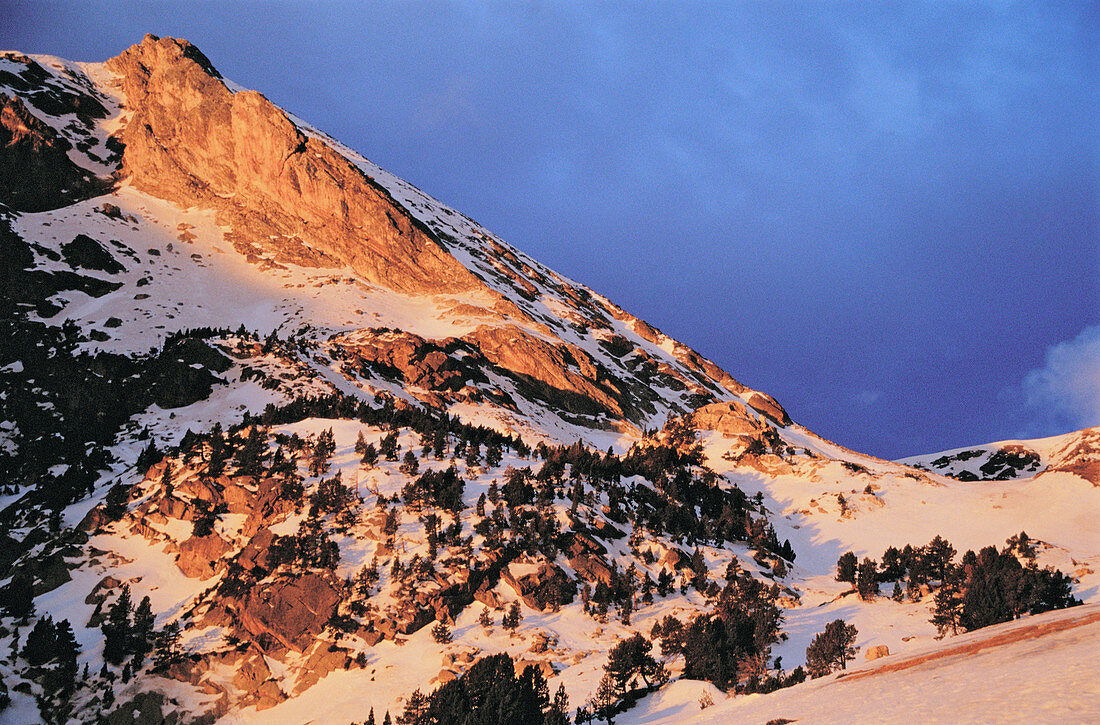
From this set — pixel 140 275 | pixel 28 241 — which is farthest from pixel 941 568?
pixel 28 241

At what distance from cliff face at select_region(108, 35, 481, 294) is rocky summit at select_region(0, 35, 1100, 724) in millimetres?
4425

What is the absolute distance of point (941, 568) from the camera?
87.3 ft

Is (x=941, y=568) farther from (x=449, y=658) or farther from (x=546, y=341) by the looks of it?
(x=546, y=341)

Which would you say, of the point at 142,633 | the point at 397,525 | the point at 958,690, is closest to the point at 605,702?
the point at 958,690

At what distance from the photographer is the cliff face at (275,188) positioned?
2719 inches

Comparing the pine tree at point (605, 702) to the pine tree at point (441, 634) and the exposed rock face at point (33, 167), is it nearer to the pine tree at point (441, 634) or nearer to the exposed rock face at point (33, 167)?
the pine tree at point (441, 634)

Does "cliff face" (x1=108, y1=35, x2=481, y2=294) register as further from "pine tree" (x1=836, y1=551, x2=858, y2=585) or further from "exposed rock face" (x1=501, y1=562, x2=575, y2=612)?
"pine tree" (x1=836, y1=551, x2=858, y2=585)

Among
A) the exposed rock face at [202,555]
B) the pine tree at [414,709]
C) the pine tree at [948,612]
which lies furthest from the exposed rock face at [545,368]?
the pine tree at [414,709]

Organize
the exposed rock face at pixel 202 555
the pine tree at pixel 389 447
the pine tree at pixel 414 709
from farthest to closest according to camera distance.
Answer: the pine tree at pixel 389 447 < the exposed rock face at pixel 202 555 < the pine tree at pixel 414 709

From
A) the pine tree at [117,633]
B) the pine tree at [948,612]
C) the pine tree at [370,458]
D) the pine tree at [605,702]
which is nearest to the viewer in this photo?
the pine tree at [605,702]

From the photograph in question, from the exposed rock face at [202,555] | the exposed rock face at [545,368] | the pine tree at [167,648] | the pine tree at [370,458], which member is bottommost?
the pine tree at [167,648]

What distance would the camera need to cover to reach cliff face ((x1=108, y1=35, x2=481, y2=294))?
227 feet

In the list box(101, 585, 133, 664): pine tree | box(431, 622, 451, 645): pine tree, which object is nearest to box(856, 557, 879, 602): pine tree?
box(431, 622, 451, 645): pine tree

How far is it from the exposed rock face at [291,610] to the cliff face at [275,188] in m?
50.9
